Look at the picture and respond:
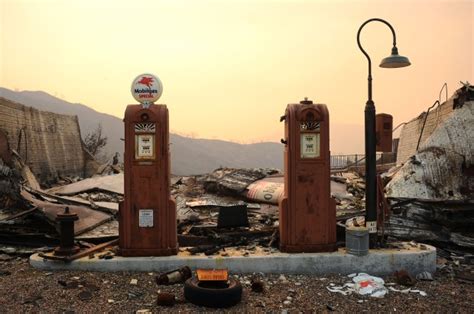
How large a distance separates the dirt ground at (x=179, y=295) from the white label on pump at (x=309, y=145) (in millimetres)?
1592

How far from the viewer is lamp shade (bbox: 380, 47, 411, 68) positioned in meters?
6.81

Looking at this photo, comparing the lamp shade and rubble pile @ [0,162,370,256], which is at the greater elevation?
the lamp shade

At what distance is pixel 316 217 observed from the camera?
6.43m

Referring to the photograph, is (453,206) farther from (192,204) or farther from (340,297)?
(192,204)

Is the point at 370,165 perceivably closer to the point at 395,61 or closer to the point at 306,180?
the point at 306,180

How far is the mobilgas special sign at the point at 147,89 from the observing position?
6.30 m

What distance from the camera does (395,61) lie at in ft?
22.4

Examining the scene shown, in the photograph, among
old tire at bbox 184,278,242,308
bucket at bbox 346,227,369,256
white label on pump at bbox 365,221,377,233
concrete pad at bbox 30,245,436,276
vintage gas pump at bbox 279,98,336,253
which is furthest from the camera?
white label on pump at bbox 365,221,377,233

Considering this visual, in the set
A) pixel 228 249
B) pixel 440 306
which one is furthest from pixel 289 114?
pixel 440 306

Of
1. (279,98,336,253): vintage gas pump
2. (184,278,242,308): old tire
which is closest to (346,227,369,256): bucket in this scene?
(279,98,336,253): vintage gas pump

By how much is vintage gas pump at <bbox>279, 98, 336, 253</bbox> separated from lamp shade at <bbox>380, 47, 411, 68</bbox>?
1.31m

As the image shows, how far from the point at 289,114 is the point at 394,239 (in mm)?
2768

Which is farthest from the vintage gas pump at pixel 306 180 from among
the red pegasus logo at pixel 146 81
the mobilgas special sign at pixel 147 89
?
the red pegasus logo at pixel 146 81

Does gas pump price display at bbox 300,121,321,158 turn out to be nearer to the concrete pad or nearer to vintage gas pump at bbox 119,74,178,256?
the concrete pad
